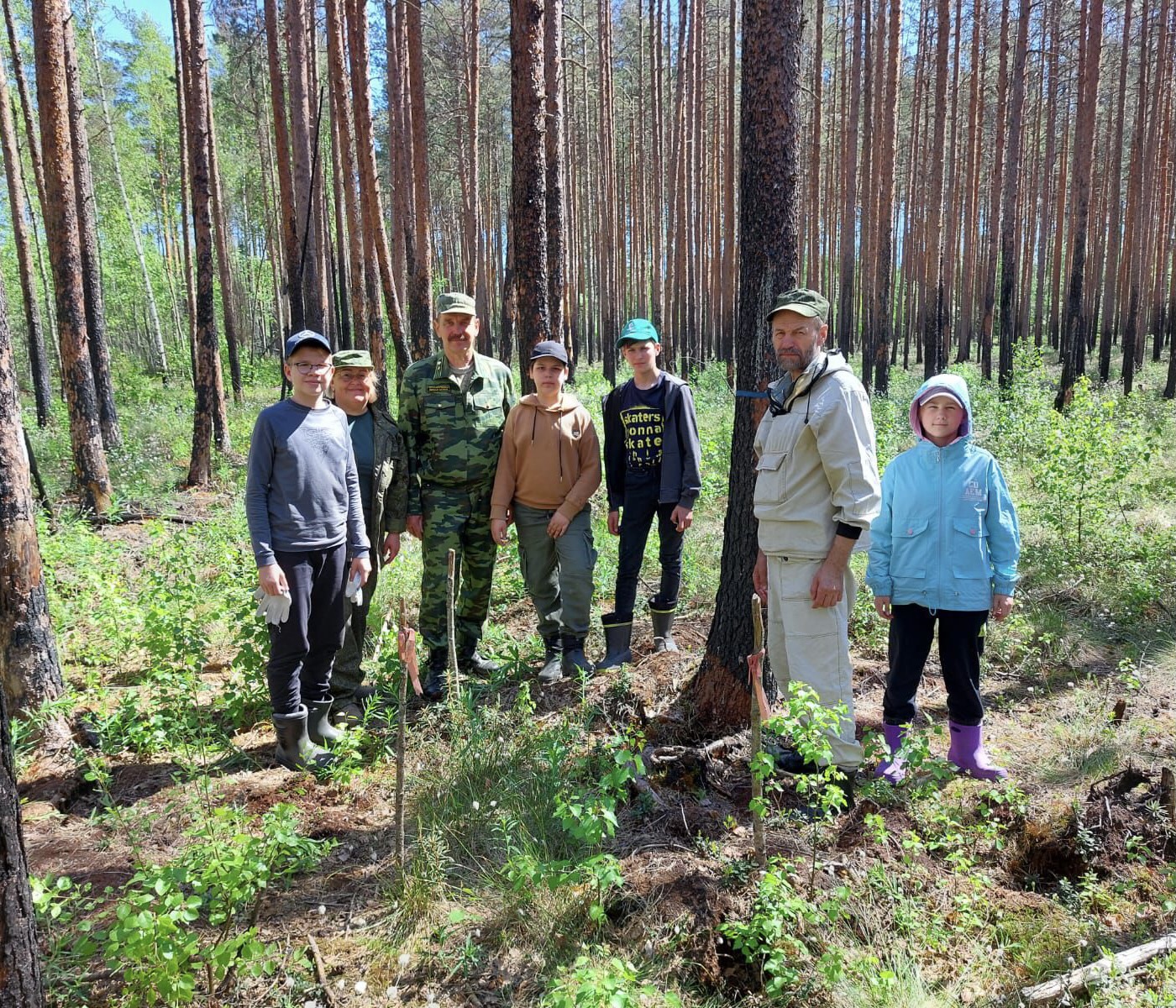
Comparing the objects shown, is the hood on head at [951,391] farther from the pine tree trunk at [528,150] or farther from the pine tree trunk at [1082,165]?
the pine tree trunk at [1082,165]

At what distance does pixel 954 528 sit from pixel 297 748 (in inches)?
129

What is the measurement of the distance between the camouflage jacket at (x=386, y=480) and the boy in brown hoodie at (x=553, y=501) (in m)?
0.53

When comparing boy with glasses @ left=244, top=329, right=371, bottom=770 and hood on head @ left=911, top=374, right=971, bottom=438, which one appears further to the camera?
boy with glasses @ left=244, top=329, right=371, bottom=770

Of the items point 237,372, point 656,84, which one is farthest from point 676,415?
point 656,84

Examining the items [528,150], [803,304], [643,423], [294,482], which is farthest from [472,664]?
[528,150]

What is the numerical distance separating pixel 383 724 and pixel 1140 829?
3.49 meters

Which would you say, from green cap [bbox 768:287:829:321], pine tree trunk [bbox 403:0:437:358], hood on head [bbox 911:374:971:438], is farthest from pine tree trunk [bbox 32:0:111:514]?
hood on head [bbox 911:374:971:438]

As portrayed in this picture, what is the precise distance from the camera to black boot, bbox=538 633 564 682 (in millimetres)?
4445

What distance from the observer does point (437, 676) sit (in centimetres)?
435

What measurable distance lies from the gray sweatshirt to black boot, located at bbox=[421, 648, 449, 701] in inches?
43.3

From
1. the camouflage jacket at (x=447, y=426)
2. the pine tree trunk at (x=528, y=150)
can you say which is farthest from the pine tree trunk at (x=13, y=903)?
the pine tree trunk at (x=528, y=150)

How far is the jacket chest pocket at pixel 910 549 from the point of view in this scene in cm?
333

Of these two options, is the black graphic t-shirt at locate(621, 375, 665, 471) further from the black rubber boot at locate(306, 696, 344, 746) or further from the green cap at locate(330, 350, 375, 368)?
the black rubber boot at locate(306, 696, 344, 746)

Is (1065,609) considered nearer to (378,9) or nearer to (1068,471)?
(1068,471)
